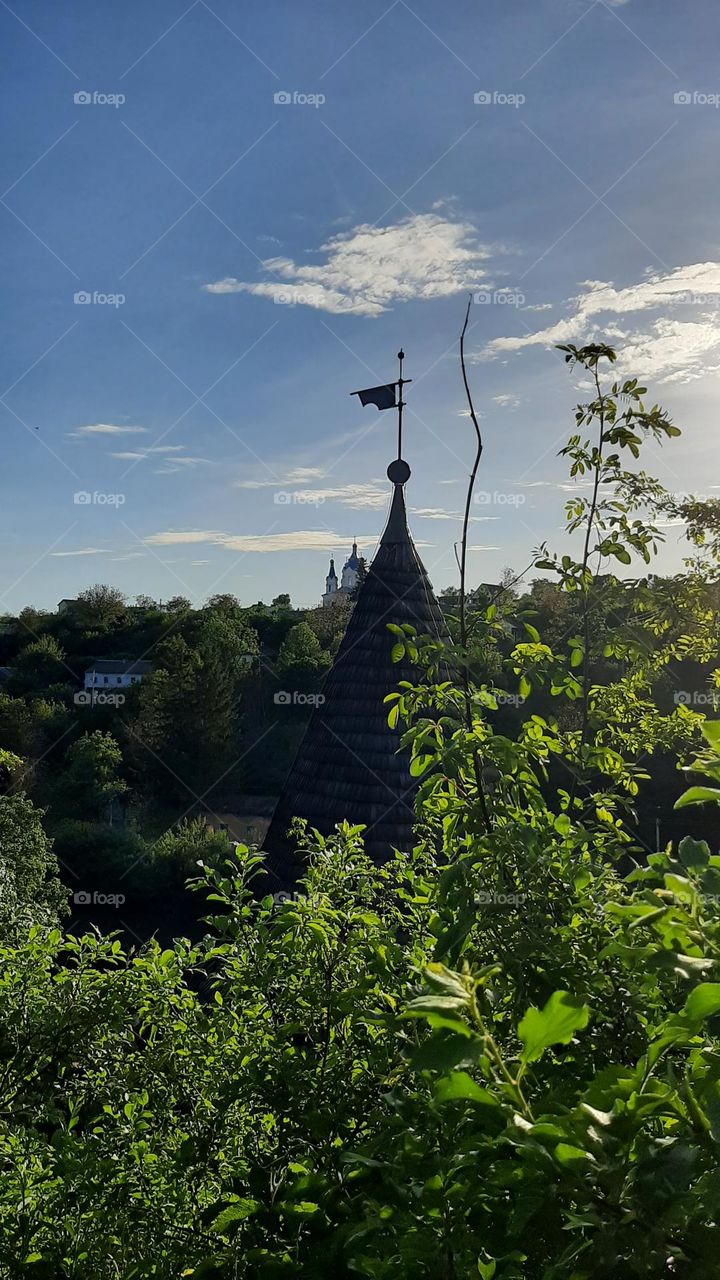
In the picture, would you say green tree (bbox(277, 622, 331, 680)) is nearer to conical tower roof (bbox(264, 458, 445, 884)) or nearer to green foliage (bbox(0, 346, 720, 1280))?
conical tower roof (bbox(264, 458, 445, 884))

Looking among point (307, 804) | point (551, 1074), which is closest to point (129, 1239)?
point (551, 1074)

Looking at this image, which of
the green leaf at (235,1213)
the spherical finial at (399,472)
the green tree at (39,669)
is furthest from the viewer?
the green tree at (39,669)

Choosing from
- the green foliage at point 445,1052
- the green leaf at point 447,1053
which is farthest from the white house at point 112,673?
the green leaf at point 447,1053

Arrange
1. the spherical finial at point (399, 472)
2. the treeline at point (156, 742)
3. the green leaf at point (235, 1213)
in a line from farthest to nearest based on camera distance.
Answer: the treeline at point (156, 742) → the spherical finial at point (399, 472) → the green leaf at point (235, 1213)

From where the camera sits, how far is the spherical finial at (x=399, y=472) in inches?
351

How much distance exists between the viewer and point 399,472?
29.4 ft

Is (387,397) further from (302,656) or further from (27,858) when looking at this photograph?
(302,656)

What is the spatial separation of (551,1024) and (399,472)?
8.40 m

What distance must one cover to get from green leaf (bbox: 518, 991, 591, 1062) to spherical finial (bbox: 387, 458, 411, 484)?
8310 mm

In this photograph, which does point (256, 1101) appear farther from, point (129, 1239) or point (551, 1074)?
point (551, 1074)

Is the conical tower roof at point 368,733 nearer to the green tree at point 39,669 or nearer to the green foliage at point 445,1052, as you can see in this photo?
the green foliage at point 445,1052

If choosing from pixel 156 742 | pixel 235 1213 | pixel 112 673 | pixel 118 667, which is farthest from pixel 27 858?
pixel 118 667

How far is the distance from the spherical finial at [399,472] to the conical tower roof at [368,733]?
0.10 feet

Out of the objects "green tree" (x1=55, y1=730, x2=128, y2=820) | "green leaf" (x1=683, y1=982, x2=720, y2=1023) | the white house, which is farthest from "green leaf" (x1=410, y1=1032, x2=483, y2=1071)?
the white house
